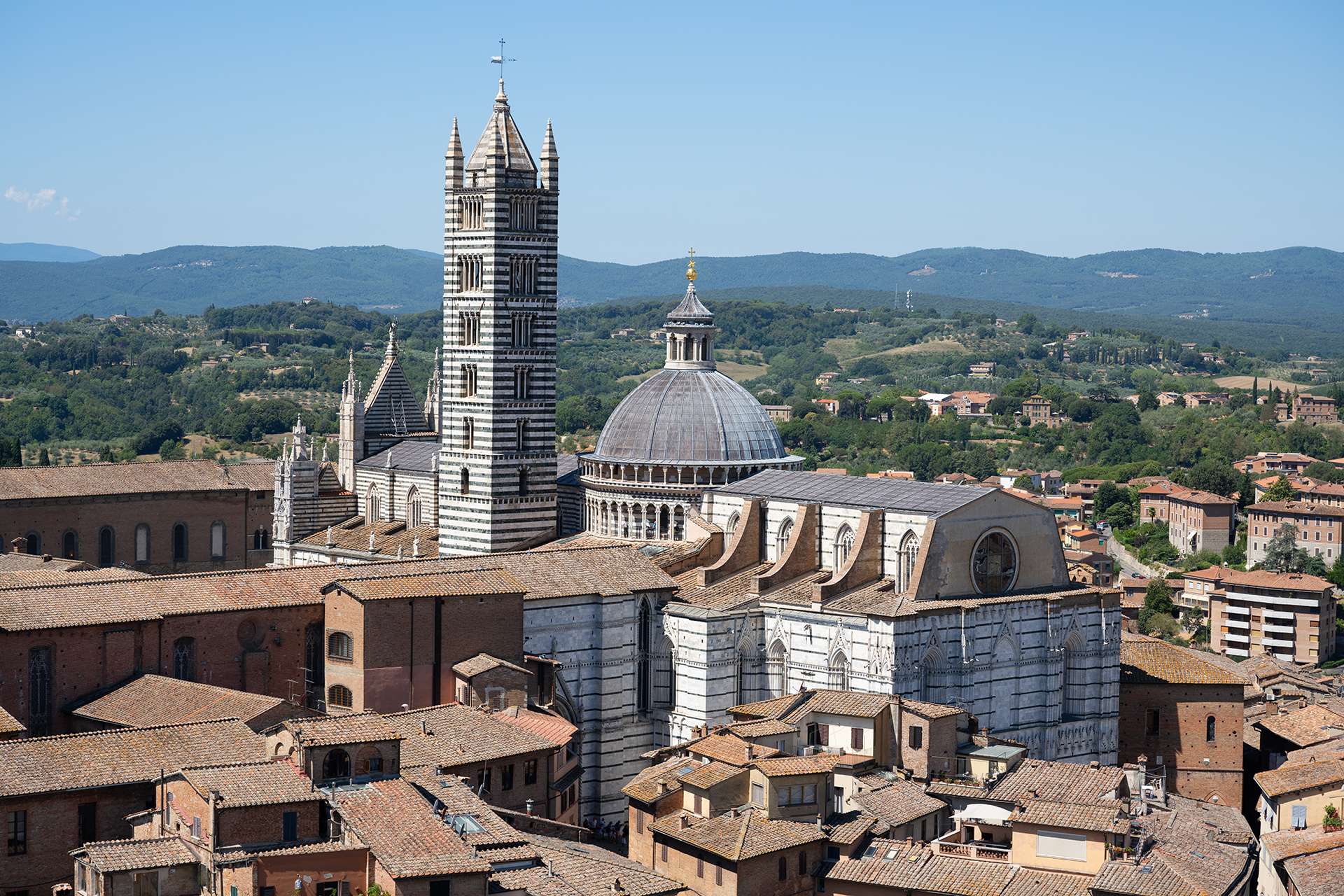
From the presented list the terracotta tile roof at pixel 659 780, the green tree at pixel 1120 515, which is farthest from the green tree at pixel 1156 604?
the terracotta tile roof at pixel 659 780

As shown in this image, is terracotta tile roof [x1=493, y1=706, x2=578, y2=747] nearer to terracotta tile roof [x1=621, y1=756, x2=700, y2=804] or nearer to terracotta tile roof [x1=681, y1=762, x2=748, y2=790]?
terracotta tile roof [x1=621, y1=756, x2=700, y2=804]

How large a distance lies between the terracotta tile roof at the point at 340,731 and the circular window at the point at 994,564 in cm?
1527

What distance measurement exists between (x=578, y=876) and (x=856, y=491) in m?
16.4

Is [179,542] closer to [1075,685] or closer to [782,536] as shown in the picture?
A: [782,536]

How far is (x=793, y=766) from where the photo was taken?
134 feet

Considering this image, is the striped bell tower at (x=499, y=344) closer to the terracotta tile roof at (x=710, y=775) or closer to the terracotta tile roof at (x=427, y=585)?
the terracotta tile roof at (x=427, y=585)

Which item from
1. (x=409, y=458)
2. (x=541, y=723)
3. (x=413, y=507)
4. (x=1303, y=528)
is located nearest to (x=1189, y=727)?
(x=541, y=723)

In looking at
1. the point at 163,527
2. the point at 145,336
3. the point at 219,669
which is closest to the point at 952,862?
the point at 219,669

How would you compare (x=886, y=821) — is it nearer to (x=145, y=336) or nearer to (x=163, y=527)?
(x=163, y=527)

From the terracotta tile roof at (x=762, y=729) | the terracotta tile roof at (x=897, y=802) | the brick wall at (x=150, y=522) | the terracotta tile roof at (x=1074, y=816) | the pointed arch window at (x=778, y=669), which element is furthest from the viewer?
the brick wall at (x=150, y=522)

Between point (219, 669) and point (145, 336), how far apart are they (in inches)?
5933

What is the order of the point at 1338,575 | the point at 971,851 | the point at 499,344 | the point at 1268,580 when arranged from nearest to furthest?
the point at 971,851
the point at 499,344
the point at 1268,580
the point at 1338,575

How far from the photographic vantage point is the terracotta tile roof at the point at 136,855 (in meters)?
33.1

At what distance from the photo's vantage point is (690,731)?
47719 mm
